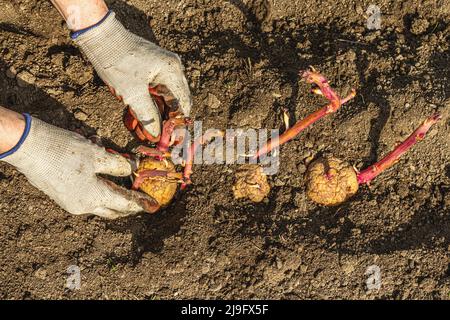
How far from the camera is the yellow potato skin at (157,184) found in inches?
160

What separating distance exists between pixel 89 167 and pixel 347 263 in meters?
1.95

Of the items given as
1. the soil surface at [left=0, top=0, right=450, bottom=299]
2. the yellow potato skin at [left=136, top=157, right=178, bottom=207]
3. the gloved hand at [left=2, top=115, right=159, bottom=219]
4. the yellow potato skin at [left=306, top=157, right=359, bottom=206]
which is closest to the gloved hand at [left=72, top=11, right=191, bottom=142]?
the yellow potato skin at [left=136, top=157, right=178, bottom=207]

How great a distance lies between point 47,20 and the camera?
4910 millimetres

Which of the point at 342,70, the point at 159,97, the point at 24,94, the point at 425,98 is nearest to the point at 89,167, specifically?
the point at 159,97

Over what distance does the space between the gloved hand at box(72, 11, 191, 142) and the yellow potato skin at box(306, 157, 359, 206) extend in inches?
45.1

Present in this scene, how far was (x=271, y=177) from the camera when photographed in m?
4.23

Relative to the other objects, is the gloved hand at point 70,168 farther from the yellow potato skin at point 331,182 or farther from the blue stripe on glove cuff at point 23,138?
the yellow potato skin at point 331,182

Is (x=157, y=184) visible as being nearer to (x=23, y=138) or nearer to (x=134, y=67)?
(x=134, y=67)

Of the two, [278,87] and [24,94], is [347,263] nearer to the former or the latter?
[278,87]

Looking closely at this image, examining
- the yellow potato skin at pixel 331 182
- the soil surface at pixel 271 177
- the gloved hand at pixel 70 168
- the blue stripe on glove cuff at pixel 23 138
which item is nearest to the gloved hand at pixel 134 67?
the gloved hand at pixel 70 168

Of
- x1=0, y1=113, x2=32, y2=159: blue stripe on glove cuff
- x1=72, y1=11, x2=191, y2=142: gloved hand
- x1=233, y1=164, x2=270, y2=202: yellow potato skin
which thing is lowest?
x1=233, y1=164, x2=270, y2=202: yellow potato skin

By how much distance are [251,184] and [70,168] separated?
134 centimetres

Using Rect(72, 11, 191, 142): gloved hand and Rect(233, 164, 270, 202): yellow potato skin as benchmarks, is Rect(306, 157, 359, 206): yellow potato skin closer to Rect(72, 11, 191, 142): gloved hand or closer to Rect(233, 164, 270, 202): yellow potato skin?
Rect(233, 164, 270, 202): yellow potato skin

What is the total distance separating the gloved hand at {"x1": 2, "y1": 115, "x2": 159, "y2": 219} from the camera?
12.0 feet
